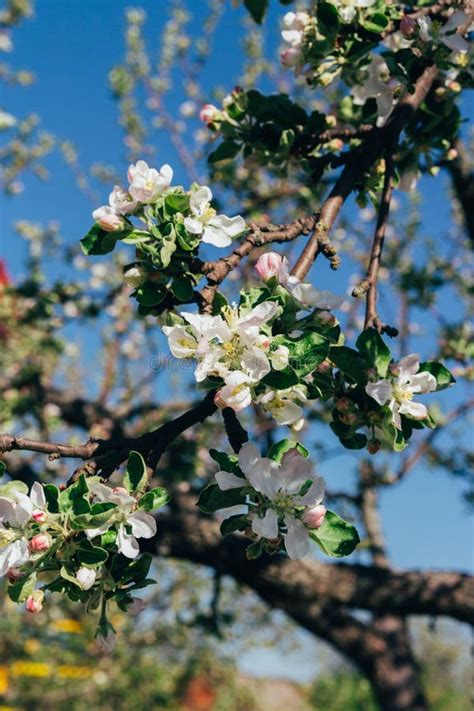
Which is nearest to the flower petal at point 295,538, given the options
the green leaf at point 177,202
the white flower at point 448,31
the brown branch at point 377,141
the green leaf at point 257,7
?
the green leaf at point 177,202

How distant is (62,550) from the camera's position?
1084 mm

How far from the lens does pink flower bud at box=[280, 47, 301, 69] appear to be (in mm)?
1792

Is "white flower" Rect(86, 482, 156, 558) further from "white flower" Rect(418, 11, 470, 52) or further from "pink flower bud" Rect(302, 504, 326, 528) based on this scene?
"white flower" Rect(418, 11, 470, 52)

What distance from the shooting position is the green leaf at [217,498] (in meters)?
1.12

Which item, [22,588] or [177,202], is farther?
[177,202]

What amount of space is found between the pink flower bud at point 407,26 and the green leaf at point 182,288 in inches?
34.5

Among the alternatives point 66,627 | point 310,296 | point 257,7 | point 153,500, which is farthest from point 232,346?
point 66,627

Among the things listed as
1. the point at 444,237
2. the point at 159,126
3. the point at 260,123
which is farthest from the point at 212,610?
the point at 159,126

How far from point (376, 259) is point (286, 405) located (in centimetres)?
47

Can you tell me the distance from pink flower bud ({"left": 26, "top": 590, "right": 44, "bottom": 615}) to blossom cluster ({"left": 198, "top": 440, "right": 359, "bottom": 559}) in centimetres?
30

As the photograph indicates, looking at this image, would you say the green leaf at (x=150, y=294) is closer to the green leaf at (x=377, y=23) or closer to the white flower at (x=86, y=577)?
the white flower at (x=86, y=577)

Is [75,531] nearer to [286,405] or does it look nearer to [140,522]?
[140,522]

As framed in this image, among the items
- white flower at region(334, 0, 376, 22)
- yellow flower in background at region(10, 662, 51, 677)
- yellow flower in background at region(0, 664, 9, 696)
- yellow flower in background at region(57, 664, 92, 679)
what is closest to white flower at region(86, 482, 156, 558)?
white flower at region(334, 0, 376, 22)

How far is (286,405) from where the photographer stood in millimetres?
1132
